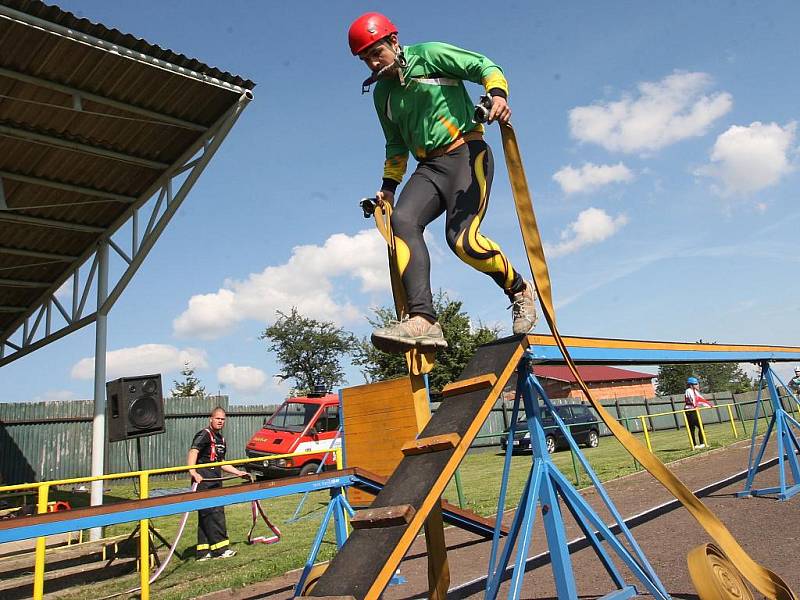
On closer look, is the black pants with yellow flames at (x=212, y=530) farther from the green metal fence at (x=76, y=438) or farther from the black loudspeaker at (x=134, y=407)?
the green metal fence at (x=76, y=438)

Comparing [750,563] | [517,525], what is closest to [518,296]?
[517,525]

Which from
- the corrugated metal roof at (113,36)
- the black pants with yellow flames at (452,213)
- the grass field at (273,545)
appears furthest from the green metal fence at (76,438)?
the black pants with yellow flames at (452,213)

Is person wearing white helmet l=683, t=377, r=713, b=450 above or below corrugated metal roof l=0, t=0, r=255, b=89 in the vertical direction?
below

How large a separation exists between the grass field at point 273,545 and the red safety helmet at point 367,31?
4.69m

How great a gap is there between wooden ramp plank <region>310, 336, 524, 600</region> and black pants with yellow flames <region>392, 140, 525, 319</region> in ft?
1.55

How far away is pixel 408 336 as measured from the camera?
2506mm

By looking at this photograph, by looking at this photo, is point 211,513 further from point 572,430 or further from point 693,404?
point 572,430

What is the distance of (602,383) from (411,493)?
160ft

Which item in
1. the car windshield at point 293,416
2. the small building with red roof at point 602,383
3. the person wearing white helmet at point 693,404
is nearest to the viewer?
the person wearing white helmet at point 693,404

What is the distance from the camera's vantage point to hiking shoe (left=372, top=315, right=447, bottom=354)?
249cm

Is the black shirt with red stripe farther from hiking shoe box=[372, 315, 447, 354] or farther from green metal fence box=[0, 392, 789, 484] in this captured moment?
green metal fence box=[0, 392, 789, 484]

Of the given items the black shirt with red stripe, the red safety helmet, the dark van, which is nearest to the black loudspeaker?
the black shirt with red stripe

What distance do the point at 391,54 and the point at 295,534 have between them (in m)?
6.92

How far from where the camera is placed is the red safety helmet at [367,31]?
2752mm
